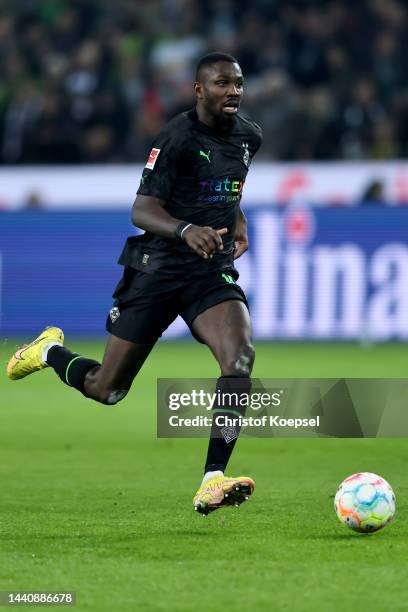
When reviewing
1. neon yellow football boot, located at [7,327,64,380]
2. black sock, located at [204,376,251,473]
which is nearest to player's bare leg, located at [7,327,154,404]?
neon yellow football boot, located at [7,327,64,380]

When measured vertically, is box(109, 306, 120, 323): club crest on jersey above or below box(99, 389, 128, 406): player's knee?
above

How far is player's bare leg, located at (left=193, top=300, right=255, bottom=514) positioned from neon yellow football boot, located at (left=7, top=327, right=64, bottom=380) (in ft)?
4.66

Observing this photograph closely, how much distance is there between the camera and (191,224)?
6945mm

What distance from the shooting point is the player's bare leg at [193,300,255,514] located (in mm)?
6539

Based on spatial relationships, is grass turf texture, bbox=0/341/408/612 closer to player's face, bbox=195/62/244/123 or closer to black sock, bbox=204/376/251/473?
black sock, bbox=204/376/251/473

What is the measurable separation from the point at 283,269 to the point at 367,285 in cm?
98

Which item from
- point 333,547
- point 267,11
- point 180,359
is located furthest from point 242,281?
point 333,547

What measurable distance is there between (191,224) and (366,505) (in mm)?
1640

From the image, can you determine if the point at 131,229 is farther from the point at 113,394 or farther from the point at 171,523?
the point at 171,523

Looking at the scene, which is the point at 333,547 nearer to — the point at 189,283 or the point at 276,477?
the point at 189,283

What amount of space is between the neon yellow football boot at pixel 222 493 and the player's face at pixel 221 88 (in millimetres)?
1886

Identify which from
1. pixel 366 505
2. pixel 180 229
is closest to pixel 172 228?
pixel 180 229

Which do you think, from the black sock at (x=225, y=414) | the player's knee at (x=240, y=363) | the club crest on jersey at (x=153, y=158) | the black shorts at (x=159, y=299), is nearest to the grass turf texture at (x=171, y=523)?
the black sock at (x=225, y=414)

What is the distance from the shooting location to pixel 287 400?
923 centimetres
